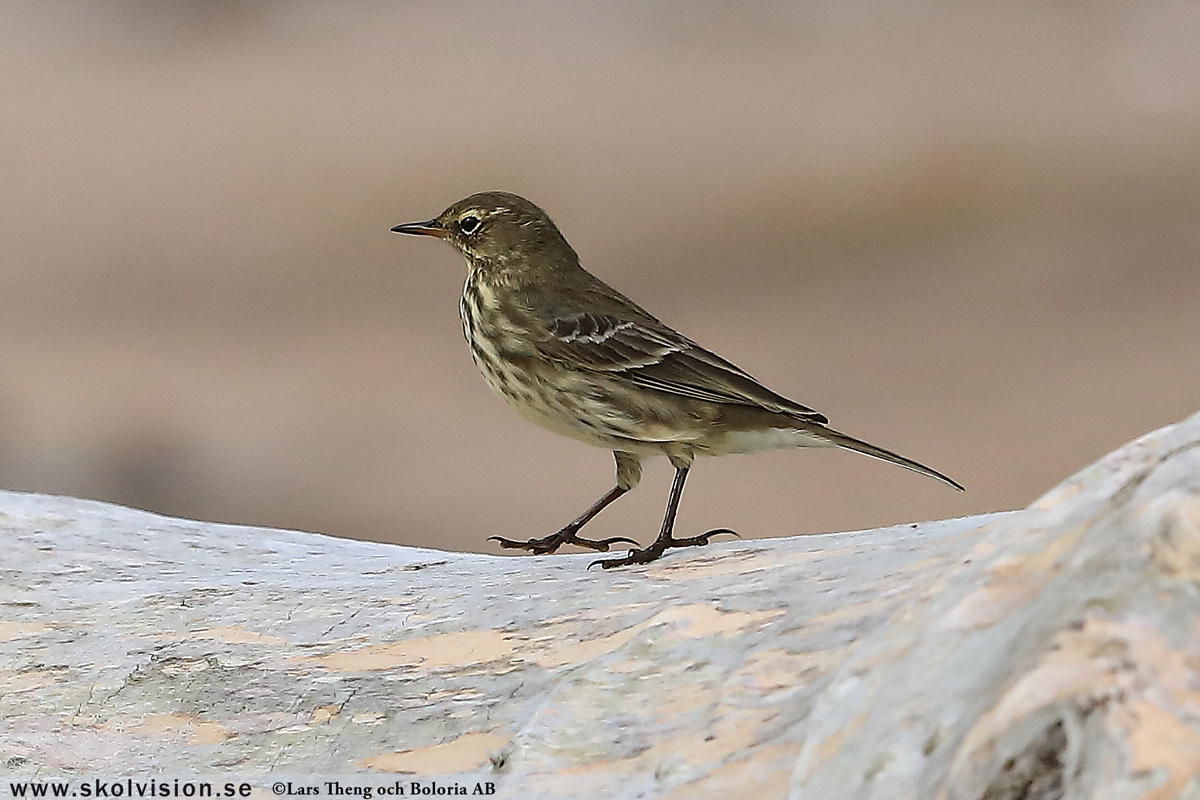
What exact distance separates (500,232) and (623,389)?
54 centimetres

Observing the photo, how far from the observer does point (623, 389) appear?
2.61 meters

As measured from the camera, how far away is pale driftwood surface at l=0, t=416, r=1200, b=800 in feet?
3.26

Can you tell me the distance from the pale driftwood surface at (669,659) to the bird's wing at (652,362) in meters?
0.40

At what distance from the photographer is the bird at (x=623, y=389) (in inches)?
103

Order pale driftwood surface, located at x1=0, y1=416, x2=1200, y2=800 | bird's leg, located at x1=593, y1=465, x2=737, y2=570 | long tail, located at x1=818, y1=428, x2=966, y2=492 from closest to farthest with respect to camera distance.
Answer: pale driftwood surface, located at x1=0, y1=416, x2=1200, y2=800 → bird's leg, located at x1=593, y1=465, x2=737, y2=570 → long tail, located at x1=818, y1=428, x2=966, y2=492

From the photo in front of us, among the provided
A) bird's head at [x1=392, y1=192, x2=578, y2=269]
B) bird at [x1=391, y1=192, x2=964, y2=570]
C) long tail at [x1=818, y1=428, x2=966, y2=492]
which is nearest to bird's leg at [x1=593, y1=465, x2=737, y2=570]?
bird at [x1=391, y1=192, x2=964, y2=570]

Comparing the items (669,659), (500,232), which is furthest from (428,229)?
(669,659)

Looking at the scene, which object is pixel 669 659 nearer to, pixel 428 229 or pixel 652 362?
pixel 652 362

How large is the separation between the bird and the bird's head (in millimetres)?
87

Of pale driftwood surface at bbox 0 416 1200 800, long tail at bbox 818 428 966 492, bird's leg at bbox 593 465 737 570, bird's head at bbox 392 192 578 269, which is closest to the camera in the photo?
pale driftwood surface at bbox 0 416 1200 800

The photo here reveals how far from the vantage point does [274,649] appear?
1980mm

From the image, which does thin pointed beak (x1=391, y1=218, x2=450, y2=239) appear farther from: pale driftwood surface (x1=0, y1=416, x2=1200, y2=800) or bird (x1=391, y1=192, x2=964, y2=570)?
pale driftwood surface (x1=0, y1=416, x2=1200, y2=800)

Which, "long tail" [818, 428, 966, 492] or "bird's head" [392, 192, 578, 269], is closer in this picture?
"long tail" [818, 428, 966, 492]

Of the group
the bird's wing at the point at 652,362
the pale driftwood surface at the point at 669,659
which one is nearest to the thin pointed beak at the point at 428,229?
the bird's wing at the point at 652,362
